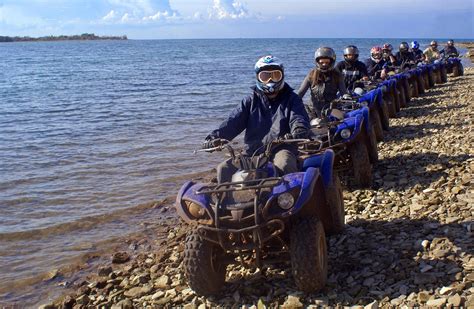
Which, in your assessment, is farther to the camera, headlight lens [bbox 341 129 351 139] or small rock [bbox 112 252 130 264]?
headlight lens [bbox 341 129 351 139]

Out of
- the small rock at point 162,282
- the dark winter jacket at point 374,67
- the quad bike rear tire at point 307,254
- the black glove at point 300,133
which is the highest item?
the dark winter jacket at point 374,67

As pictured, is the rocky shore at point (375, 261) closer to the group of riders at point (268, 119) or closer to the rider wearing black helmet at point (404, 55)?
the group of riders at point (268, 119)

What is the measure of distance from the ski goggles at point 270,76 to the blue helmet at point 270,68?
0.01m

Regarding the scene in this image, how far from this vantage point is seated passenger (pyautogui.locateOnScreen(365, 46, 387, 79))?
1395 cm

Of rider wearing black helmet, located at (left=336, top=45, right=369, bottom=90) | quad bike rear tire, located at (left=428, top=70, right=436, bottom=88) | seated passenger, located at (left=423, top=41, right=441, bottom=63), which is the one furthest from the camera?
seated passenger, located at (left=423, top=41, right=441, bottom=63)

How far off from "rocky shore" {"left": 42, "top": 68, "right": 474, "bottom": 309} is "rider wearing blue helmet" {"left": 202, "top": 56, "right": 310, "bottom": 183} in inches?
50.4

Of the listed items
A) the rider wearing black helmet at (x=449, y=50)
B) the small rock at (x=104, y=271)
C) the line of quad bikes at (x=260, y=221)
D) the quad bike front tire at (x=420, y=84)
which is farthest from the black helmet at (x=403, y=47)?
the small rock at (x=104, y=271)

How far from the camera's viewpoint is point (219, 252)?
470 cm

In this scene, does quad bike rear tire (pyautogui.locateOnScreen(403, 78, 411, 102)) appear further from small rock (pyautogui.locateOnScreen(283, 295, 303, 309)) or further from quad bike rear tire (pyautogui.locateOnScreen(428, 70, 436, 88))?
small rock (pyautogui.locateOnScreen(283, 295, 303, 309))

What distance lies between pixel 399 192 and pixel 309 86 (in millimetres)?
2725

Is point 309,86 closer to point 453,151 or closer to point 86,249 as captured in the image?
Result: point 453,151

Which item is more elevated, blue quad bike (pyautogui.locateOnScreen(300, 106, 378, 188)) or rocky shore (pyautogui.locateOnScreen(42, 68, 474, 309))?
blue quad bike (pyautogui.locateOnScreen(300, 106, 378, 188))

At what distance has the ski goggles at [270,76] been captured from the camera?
215 inches

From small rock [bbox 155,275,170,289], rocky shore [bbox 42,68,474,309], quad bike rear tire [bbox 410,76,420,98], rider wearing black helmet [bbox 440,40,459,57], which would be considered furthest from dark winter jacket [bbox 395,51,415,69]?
small rock [bbox 155,275,170,289]
